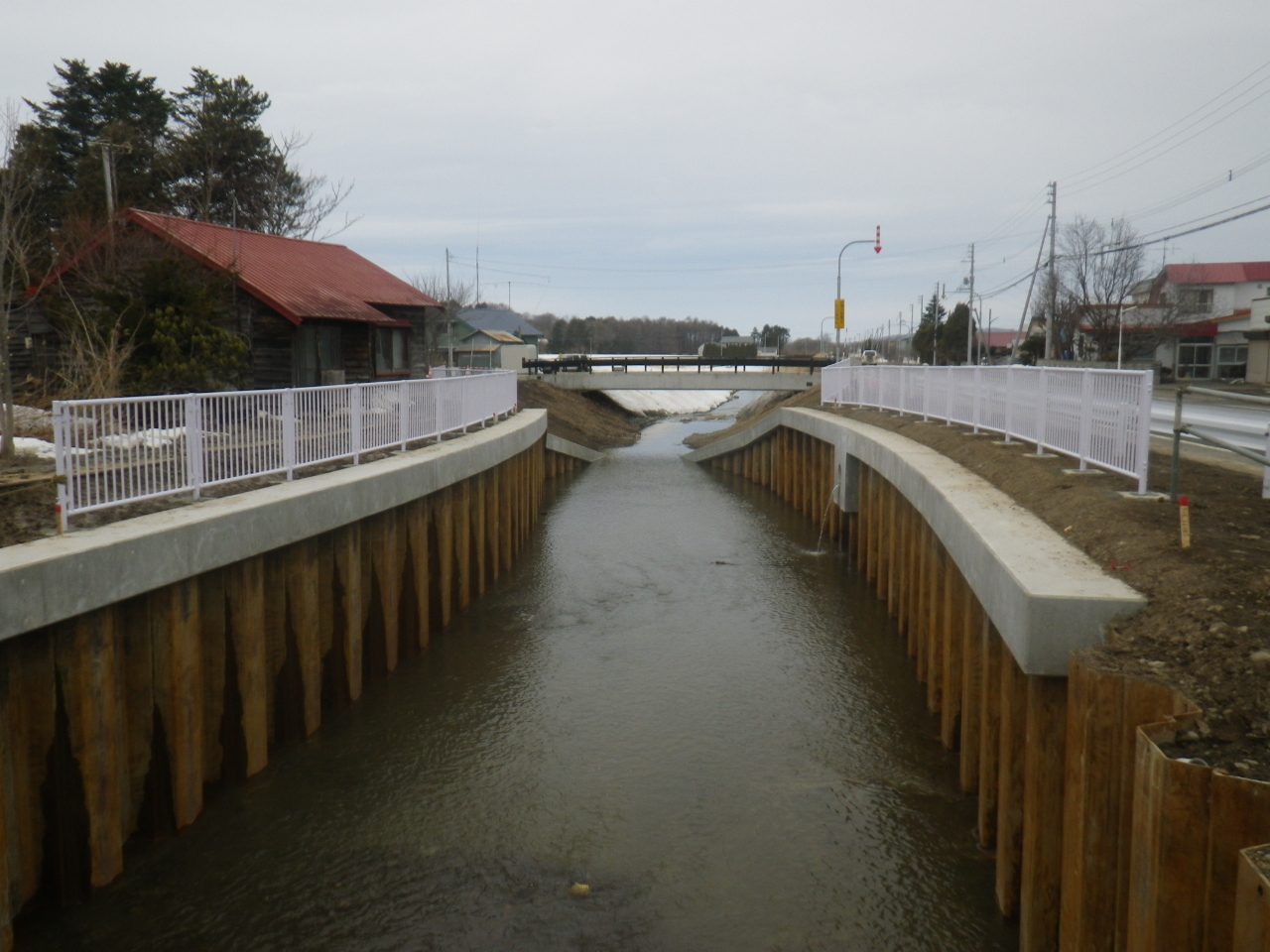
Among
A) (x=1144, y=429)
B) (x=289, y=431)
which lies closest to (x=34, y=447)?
(x=289, y=431)

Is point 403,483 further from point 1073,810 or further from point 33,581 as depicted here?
point 1073,810

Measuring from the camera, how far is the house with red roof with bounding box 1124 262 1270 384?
61.2 metres

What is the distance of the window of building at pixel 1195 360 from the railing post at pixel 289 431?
210 feet

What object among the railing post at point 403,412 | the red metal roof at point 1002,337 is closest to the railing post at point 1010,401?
the railing post at point 403,412

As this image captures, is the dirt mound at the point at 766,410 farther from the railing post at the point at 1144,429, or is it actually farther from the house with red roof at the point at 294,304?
the railing post at the point at 1144,429

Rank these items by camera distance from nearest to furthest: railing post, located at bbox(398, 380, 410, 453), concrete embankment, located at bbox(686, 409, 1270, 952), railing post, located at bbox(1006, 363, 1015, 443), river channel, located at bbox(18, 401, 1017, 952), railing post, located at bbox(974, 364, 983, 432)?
1. concrete embankment, located at bbox(686, 409, 1270, 952)
2. river channel, located at bbox(18, 401, 1017, 952)
3. railing post, located at bbox(1006, 363, 1015, 443)
4. railing post, located at bbox(398, 380, 410, 453)
5. railing post, located at bbox(974, 364, 983, 432)

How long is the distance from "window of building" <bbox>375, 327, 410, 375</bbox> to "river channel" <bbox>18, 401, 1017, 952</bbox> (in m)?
16.4

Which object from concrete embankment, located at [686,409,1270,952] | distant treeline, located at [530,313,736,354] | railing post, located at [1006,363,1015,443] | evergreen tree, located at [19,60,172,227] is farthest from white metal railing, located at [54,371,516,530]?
distant treeline, located at [530,313,736,354]

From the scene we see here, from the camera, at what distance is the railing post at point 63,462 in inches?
323

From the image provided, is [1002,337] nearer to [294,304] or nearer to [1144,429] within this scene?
[294,304]

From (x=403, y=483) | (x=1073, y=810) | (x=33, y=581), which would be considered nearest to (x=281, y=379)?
(x=403, y=483)

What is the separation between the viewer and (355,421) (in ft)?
44.5

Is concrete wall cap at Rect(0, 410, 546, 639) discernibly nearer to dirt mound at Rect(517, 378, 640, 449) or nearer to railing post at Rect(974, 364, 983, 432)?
railing post at Rect(974, 364, 983, 432)

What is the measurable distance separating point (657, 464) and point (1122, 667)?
116ft
